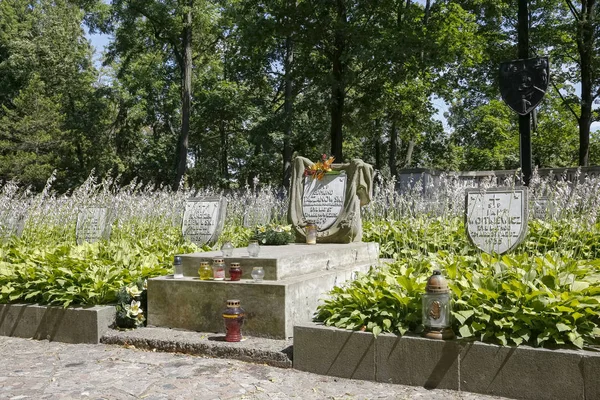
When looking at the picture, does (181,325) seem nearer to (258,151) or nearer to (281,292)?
(281,292)

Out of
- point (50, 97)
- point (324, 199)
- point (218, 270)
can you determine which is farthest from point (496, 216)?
point (50, 97)

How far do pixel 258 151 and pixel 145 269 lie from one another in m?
23.1

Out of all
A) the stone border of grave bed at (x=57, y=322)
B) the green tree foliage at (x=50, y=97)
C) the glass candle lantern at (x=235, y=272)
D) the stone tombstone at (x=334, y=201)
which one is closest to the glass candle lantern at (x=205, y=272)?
the glass candle lantern at (x=235, y=272)

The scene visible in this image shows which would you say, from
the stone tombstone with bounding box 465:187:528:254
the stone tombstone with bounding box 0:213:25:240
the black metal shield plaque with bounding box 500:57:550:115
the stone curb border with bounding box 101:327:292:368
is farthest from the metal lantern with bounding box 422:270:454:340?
the stone tombstone with bounding box 0:213:25:240

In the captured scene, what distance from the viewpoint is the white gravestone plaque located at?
27.7 ft

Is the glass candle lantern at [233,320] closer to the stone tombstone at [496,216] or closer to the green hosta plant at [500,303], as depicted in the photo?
the green hosta plant at [500,303]

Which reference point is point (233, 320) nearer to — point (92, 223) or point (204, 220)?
point (204, 220)

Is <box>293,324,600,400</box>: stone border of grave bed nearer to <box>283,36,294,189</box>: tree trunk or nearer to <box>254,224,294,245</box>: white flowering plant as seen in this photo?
<box>254,224,294,245</box>: white flowering plant

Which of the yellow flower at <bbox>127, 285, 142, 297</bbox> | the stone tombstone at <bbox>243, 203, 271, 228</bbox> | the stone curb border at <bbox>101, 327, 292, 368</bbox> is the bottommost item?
the stone curb border at <bbox>101, 327, 292, 368</bbox>

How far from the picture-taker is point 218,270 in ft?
20.0

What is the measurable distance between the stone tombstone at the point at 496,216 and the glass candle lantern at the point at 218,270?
129 inches

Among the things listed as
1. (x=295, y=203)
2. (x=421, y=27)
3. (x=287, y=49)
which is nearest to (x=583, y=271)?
(x=295, y=203)

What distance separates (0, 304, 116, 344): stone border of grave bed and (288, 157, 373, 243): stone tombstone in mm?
3273

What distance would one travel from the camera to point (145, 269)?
7.00m
